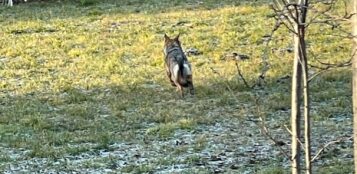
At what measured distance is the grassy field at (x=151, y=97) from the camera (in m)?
5.52

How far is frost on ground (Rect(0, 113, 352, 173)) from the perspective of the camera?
5.27 metres

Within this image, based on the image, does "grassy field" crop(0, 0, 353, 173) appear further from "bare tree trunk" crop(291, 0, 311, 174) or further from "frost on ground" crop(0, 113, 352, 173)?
"bare tree trunk" crop(291, 0, 311, 174)

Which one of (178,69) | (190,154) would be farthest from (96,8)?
(190,154)

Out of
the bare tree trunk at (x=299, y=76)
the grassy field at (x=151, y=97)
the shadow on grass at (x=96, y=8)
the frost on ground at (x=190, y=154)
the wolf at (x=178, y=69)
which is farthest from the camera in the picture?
the shadow on grass at (x=96, y=8)

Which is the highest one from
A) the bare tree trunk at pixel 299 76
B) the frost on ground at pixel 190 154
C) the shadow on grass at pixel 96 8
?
the shadow on grass at pixel 96 8

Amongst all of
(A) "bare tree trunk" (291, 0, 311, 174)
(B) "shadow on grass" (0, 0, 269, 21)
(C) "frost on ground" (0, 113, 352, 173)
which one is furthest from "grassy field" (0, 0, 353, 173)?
(A) "bare tree trunk" (291, 0, 311, 174)

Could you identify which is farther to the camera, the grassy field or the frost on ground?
the grassy field

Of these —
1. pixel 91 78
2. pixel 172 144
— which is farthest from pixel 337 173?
pixel 91 78

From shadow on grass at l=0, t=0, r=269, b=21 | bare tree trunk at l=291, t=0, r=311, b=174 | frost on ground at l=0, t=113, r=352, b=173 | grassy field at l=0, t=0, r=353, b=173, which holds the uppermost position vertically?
shadow on grass at l=0, t=0, r=269, b=21

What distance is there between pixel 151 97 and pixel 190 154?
2.19 m

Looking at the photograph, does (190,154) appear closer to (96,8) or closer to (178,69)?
(178,69)

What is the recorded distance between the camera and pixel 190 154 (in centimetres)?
557

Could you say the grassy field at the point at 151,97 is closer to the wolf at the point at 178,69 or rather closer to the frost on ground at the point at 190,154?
the frost on ground at the point at 190,154

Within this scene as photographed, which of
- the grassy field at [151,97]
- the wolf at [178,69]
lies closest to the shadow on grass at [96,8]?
the grassy field at [151,97]
